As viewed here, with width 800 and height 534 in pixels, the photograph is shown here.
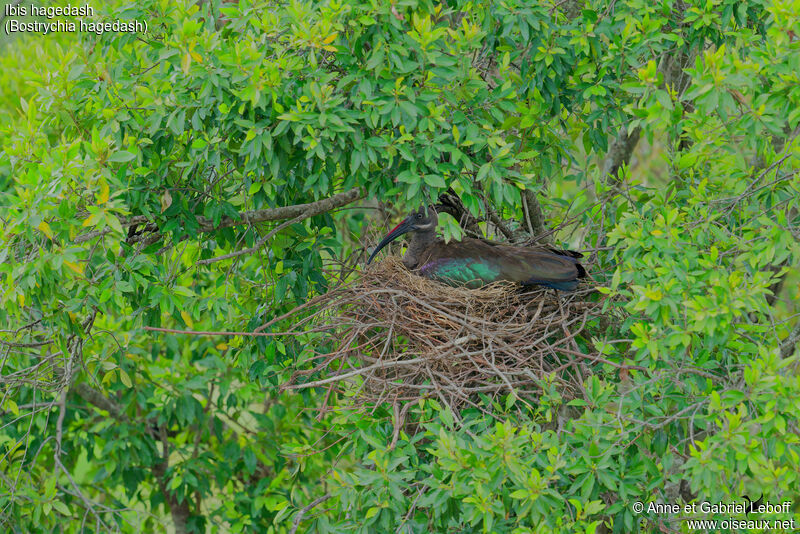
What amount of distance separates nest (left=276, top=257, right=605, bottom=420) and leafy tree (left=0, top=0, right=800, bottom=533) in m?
0.21

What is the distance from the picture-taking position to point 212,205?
5.93 metres

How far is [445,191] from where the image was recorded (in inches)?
218

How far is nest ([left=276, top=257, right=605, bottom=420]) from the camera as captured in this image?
544 cm

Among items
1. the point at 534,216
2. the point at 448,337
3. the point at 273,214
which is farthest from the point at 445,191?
the point at 534,216

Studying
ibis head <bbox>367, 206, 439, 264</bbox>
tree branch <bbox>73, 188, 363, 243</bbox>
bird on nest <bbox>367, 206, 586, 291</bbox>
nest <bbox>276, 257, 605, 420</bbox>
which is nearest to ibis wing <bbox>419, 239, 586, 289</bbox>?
bird on nest <bbox>367, 206, 586, 291</bbox>

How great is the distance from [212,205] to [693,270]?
315 centimetres

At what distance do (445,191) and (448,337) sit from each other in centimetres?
95

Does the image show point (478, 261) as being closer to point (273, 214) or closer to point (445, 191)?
point (445, 191)

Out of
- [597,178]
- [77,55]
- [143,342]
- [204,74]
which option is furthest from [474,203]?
[143,342]

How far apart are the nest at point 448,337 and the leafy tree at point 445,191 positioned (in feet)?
0.70

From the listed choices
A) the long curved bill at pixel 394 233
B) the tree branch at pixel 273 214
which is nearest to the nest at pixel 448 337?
the long curved bill at pixel 394 233

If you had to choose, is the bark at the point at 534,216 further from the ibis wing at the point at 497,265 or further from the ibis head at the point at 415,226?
the ibis head at the point at 415,226

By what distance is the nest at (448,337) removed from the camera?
544cm

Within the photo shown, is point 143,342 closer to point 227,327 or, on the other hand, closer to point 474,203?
point 227,327
